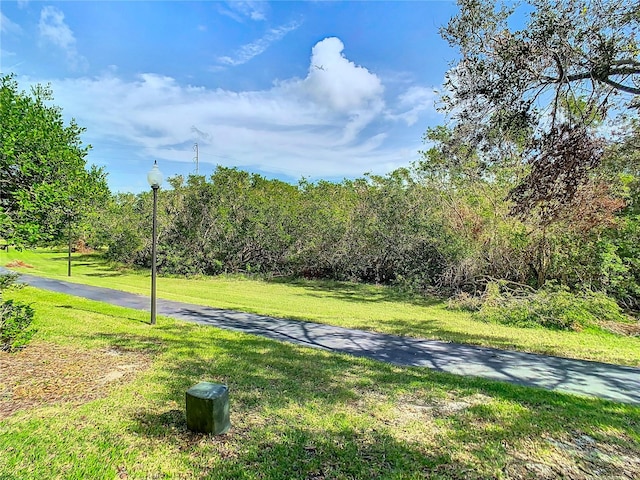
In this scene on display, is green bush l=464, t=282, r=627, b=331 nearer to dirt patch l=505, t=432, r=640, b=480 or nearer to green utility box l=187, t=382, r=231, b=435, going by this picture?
dirt patch l=505, t=432, r=640, b=480

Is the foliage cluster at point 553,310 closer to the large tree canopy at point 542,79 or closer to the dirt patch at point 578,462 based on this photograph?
the large tree canopy at point 542,79

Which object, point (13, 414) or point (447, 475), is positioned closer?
point (447, 475)

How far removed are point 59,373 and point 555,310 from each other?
31.7 ft

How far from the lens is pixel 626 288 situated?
941cm

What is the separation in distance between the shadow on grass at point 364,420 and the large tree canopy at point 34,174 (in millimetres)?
2455

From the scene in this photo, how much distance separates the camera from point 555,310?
8305 mm

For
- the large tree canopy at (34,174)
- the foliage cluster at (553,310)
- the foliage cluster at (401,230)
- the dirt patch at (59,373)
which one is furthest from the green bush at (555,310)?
the large tree canopy at (34,174)

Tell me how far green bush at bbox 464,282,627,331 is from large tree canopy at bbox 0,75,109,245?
9260 mm

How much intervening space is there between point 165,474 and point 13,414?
1.87 meters

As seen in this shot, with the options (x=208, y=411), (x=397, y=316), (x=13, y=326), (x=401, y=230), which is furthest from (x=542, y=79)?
(x=401, y=230)

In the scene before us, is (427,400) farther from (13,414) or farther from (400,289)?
(400,289)

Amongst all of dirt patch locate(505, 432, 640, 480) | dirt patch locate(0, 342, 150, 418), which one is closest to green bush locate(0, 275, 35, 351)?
dirt patch locate(0, 342, 150, 418)

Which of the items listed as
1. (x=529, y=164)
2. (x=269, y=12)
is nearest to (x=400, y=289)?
(x=529, y=164)

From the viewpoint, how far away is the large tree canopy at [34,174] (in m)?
4.17
